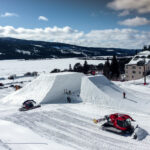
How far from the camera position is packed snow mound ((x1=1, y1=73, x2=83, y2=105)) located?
1995 cm

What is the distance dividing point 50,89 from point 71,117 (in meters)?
6.70

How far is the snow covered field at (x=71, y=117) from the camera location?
376 inches

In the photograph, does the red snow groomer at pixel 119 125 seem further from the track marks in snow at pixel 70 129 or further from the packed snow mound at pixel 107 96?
the packed snow mound at pixel 107 96

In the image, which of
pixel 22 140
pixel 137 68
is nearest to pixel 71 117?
pixel 22 140

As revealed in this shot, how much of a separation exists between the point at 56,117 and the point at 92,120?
333 centimetres

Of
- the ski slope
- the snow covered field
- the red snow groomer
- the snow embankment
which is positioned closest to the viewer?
the snow embankment

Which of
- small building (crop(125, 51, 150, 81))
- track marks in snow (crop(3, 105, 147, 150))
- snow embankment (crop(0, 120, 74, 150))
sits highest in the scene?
small building (crop(125, 51, 150, 81))

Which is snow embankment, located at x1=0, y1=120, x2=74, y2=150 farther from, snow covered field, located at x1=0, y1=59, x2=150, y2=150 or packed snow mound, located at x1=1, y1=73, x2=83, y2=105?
packed snow mound, located at x1=1, y1=73, x2=83, y2=105

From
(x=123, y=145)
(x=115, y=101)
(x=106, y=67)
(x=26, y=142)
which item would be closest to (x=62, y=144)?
(x=26, y=142)

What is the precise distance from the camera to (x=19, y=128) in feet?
38.7

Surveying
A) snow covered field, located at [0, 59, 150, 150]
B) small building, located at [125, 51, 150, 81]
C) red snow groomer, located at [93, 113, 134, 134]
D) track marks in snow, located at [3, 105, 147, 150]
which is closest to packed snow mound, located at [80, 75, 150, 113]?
snow covered field, located at [0, 59, 150, 150]

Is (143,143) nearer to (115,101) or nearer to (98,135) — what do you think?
(98,135)

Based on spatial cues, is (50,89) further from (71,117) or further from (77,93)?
(71,117)

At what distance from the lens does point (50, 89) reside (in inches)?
797
